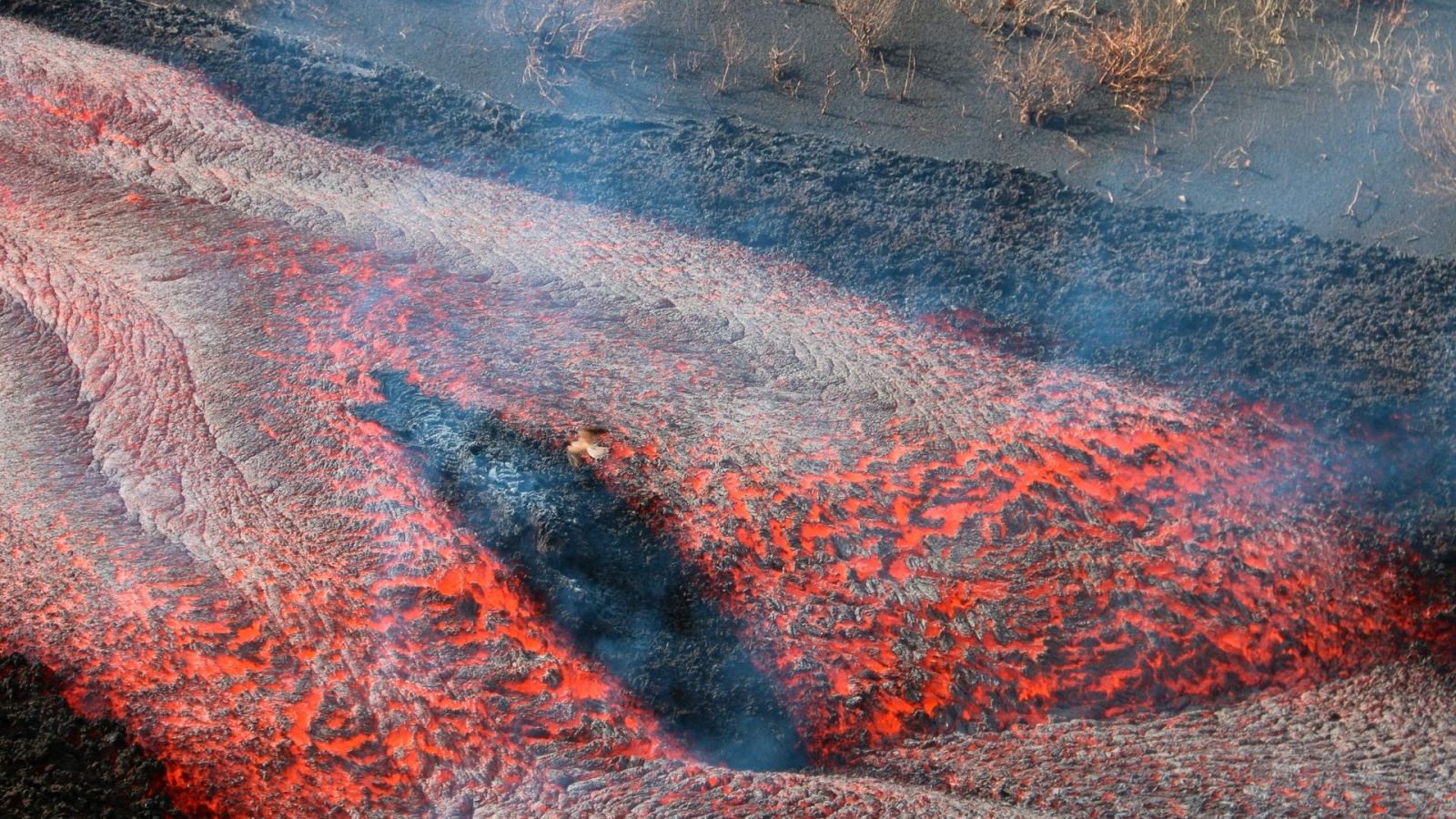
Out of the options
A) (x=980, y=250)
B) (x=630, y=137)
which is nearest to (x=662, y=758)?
(x=980, y=250)

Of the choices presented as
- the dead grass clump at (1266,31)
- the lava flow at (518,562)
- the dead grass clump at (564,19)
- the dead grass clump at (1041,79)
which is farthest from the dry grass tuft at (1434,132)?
the dead grass clump at (564,19)

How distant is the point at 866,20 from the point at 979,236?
1.90 meters

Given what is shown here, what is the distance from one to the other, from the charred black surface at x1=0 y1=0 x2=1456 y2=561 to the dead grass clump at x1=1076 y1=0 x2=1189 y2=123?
3.35 feet

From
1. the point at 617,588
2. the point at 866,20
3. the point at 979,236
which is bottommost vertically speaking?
the point at 617,588

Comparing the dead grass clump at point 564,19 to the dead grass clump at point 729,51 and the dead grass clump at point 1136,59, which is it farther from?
the dead grass clump at point 1136,59

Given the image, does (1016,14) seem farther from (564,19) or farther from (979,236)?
(564,19)

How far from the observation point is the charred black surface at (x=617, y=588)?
2.17 m

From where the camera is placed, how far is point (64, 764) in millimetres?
1974

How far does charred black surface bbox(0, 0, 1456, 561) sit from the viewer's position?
146 inches

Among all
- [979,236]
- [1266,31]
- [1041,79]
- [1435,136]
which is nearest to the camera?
[979,236]

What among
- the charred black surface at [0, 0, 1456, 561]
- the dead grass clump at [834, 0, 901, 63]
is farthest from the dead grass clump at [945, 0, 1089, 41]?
the charred black surface at [0, 0, 1456, 561]

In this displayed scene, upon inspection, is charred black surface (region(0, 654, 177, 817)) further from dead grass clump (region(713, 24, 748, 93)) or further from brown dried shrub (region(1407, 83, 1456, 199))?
brown dried shrub (region(1407, 83, 1456, 199))

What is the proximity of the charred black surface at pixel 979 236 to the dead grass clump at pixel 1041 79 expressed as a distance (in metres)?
0.71

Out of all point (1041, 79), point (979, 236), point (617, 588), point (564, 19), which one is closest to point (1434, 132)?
point (1041, 79)
